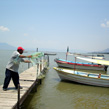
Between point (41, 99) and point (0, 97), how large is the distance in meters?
3.51

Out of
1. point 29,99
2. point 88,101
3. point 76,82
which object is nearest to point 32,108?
point 29,99

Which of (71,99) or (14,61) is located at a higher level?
(14,61)

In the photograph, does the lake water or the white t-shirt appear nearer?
the white t-shirt

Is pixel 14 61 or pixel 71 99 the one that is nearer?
pixel 14 61

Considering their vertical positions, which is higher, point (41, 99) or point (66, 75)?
point (66, 75)

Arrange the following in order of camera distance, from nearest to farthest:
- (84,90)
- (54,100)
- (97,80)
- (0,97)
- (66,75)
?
(0,97), (54,100), (84,90), (97,80), (66,75)

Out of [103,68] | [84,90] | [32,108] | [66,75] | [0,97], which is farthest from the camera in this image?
[103,68]

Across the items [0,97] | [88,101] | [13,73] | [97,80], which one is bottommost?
[88,101]

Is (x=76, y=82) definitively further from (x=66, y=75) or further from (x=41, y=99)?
(x=41, y=99)

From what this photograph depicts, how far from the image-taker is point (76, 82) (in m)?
12.0

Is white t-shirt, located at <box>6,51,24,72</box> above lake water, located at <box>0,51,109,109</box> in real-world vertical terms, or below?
above

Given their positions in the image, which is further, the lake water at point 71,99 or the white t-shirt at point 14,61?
the lake water at point 71,99

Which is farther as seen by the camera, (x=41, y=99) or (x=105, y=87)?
(x=105, y=87)

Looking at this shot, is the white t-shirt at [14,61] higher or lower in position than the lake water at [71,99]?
higher
